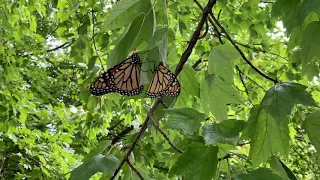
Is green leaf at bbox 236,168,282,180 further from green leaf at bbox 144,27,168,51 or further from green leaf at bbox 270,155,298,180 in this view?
green leaf at bbox 144,27,168,51

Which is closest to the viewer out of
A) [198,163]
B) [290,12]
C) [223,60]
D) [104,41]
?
[198,163]

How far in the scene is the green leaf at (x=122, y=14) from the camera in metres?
0.67

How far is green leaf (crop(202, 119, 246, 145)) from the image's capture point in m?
0.57

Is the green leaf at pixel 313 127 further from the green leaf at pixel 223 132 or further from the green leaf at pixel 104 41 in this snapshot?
the green leaf at pixel 104 41

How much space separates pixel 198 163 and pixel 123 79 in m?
0.21

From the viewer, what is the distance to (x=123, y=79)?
0.71m

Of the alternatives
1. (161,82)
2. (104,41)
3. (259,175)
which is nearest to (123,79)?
(161,82)

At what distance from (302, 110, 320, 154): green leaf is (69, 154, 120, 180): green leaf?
1.14 ft

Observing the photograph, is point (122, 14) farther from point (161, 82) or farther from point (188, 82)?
point (188, 82)

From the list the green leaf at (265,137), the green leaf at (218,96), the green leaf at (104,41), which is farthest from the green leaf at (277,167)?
the green leaf at (104,41)

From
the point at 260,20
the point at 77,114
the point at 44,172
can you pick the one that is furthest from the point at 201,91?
the point at 77,114

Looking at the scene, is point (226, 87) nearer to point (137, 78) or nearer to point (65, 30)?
point (137, 78)

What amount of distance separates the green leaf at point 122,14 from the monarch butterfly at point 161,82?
0.10 meters

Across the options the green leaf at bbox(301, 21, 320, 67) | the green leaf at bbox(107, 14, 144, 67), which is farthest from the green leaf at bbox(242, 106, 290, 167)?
the green leaf at bbox(107, 14, 144, 67)
